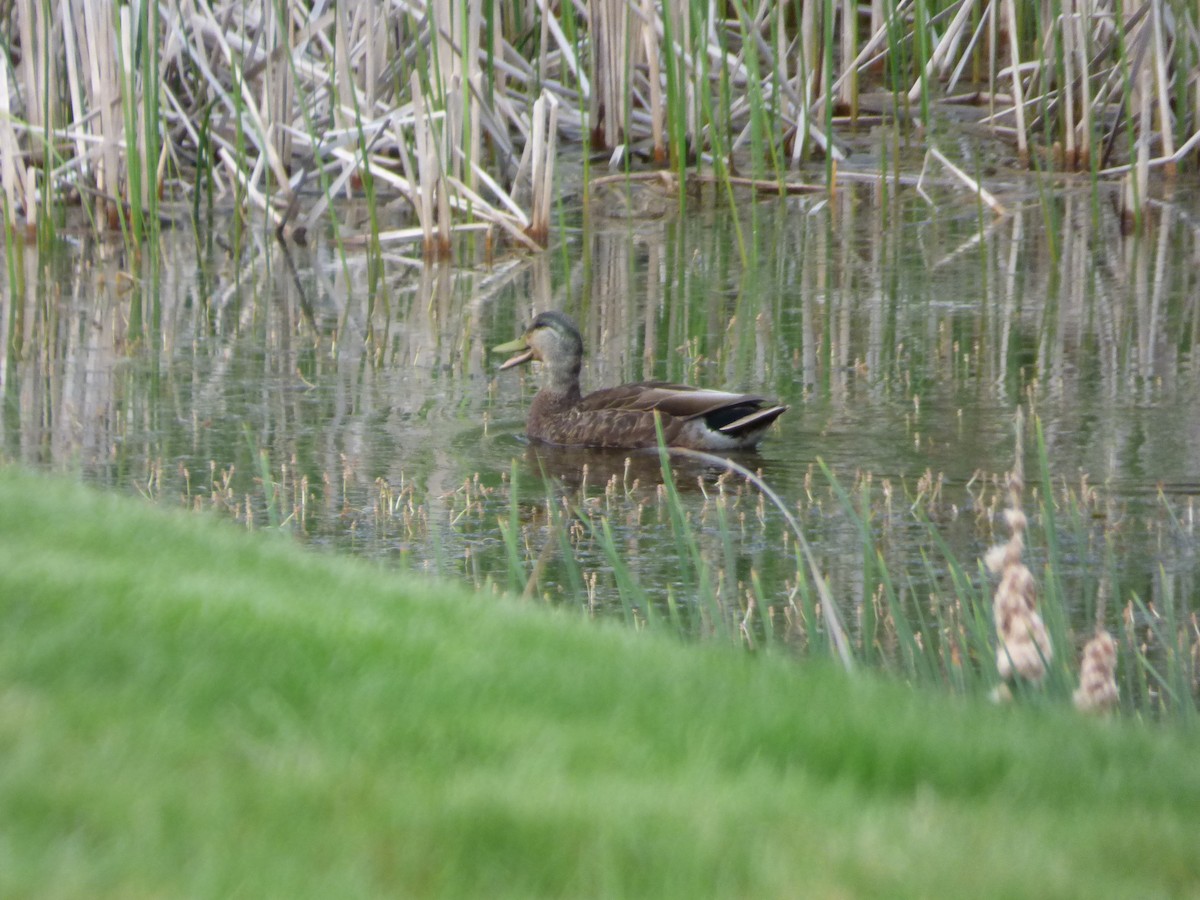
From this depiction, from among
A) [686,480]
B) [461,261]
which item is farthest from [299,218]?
[686,480]

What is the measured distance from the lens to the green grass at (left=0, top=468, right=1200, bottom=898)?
7.63 feet

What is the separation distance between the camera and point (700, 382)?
31.1 feet

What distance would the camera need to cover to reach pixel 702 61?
10562mm

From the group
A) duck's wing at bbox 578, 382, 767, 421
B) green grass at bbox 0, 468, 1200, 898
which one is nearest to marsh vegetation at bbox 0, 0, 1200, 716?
duck's wing at bbox 578, 382, 767, 421

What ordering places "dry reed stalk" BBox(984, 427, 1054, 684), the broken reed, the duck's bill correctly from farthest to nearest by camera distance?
the broken reed < the duck's bill < "dry reed stalk" BBox(984, 427, 1054, 684)

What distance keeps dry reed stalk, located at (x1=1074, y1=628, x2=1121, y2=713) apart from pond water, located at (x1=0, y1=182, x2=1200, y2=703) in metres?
0.48

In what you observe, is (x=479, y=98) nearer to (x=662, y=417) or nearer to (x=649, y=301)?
(x=649, y=301)

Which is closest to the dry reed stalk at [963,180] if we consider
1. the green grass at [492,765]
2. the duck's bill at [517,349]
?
the duck's bill at [517,349]

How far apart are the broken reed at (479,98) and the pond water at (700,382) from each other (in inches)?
20.0

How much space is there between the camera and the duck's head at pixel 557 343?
9242 millimetres

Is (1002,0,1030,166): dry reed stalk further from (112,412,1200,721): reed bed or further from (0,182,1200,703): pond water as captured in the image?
(112,412,1200,721): reed bed

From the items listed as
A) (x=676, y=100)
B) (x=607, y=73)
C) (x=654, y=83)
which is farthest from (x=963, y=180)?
(x=676, y=100)

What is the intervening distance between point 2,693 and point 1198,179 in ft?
43.7

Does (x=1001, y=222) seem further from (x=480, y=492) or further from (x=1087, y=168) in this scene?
(x=480, y=492)
